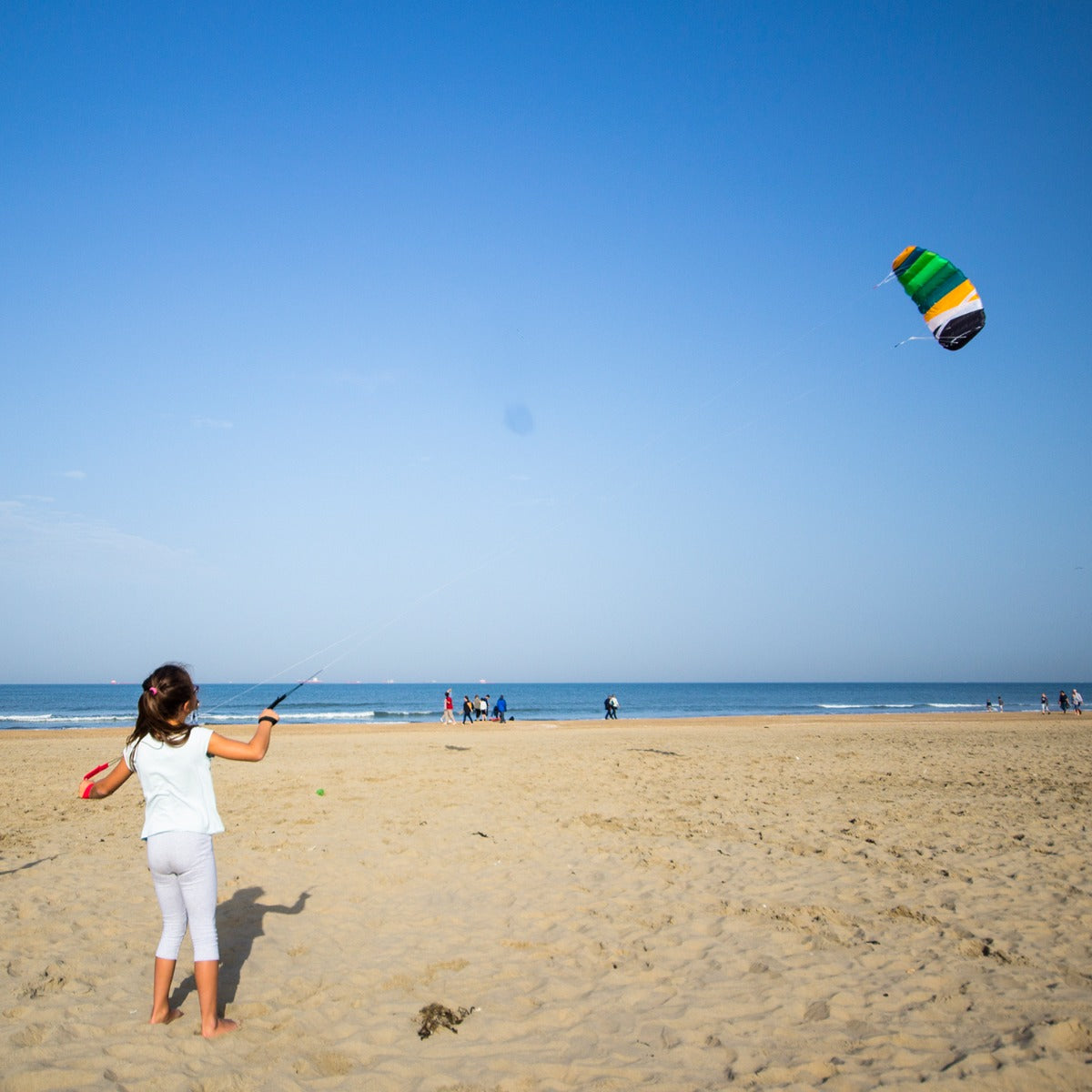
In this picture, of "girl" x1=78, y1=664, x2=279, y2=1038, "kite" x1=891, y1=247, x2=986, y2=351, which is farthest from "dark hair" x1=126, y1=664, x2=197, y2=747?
"kite" x1=891, y1=247, x2=986, y2=351

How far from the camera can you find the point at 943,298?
10945 mm

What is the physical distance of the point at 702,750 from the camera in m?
16.7

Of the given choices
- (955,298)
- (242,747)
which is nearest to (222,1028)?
(242,747)

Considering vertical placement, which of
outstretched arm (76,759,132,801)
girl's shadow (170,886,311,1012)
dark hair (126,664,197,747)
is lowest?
girl's shadow (170,886,311,1012)

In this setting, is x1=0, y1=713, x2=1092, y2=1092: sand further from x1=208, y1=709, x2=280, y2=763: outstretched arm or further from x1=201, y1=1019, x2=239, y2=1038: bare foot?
x1=208, y1=709, x2=280, y2=763: outstretched arm

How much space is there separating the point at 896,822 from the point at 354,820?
5.96 m

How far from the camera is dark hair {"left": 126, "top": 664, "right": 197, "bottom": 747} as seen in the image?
3.60 metres

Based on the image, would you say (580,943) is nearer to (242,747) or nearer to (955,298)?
(242,747)

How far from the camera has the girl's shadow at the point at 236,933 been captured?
4.30 meters

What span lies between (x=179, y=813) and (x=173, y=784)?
0.14 m

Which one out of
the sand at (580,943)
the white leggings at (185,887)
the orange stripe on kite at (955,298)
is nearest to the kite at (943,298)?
the orange stripe on kite at (955,298)

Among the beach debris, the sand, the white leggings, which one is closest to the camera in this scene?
the sand

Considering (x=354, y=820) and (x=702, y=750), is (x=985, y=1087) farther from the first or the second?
(x=702, y=750)

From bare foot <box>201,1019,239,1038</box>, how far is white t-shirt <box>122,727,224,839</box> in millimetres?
971
